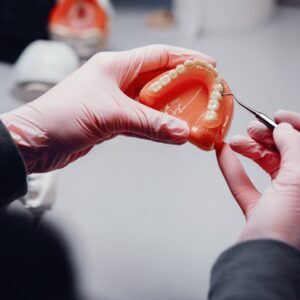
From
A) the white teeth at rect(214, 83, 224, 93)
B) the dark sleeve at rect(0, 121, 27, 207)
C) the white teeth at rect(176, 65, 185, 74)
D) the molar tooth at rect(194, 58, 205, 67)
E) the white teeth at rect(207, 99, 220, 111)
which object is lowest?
the dark sleeve at rect(0, 121, 27, 207)

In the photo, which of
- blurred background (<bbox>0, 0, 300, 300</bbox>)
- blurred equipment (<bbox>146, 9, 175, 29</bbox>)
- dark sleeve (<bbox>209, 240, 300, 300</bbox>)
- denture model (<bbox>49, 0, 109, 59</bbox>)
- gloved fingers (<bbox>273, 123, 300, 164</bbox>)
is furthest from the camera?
blurred equipment (<bbox>146, 9, 175, 29</bbox>)

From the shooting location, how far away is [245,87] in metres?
1.52

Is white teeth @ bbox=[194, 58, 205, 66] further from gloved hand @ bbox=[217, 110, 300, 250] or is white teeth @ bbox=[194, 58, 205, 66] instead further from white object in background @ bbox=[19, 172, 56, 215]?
white object in background @ bbox=[19, 172, 56, 215]

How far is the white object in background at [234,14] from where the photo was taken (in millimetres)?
1717

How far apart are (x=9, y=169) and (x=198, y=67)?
1.28 ft

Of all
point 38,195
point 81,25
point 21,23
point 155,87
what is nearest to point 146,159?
point 38,195

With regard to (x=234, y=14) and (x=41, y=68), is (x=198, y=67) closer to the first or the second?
(x=41, y=68)

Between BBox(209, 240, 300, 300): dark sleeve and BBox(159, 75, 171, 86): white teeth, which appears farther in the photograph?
BBox(159, 75, 171, 86): white teeth

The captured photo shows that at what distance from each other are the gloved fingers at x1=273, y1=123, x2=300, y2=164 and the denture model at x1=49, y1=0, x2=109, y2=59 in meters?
0.93

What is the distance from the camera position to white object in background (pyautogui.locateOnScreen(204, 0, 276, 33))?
1717mm

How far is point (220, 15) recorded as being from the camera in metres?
1.74

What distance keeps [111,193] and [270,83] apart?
636 millimetres

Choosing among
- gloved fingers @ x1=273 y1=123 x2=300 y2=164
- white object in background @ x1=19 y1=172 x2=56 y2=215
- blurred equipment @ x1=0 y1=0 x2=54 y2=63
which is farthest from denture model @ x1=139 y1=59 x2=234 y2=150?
blurred equipment @ x1=0 y1=0 x2=54 y2=63

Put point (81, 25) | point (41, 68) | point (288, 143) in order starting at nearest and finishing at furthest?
1. point (288, 143)
2. point (41, 68)
3. point (81, 25)
